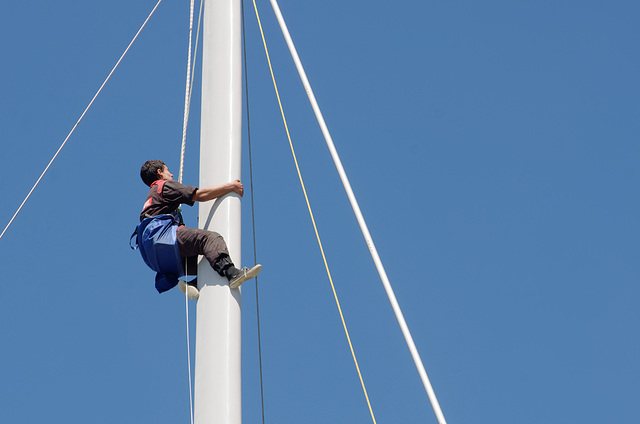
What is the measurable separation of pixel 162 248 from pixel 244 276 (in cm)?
90

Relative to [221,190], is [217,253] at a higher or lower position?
lower

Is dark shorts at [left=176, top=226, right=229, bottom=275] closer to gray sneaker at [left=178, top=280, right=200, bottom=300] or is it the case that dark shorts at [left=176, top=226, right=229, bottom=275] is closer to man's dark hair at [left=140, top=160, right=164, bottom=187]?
gray sneaker at [left=178, top=280, right=200, bottom=300]

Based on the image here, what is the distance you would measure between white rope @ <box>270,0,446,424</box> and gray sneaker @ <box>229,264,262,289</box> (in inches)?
30.4

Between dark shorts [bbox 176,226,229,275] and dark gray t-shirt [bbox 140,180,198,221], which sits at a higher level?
dark gray t-shirt [bbox 140,180,198,221]

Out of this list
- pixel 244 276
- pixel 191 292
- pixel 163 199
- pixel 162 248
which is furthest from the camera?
pixel 163 199

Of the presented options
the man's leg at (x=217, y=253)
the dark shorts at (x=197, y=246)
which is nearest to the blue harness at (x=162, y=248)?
Result: the dark shorts at (x=197, y=246)

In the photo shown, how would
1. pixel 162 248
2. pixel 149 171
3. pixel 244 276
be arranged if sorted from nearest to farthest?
1. pixel 244 276
2. pixel 162 248
3. pixel 149 171

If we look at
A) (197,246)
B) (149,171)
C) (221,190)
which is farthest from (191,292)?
(149,171)

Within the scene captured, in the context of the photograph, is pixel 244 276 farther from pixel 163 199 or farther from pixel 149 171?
pixel 149 171

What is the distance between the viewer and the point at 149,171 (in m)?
8.04

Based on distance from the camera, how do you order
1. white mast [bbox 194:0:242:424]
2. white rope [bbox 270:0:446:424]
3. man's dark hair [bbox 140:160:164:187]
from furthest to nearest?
man's dark hair [bbox 140:160:164:187] < white mast [bbox 194:0:242:424] < white rope [bbox 270:0:446:424]

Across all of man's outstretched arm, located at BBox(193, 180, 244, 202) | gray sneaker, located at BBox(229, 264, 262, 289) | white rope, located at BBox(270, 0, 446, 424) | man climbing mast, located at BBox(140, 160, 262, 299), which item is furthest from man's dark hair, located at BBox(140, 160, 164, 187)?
gray sneaker, located at BBox(229, 264, 262, 289)

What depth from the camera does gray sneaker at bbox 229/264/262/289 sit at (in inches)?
257

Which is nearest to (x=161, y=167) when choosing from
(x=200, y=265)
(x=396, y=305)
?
(x=200, y=265)
